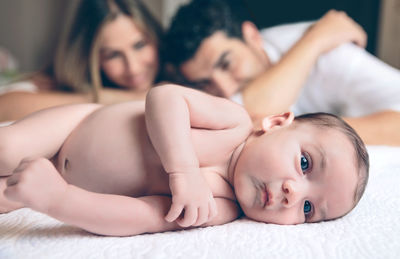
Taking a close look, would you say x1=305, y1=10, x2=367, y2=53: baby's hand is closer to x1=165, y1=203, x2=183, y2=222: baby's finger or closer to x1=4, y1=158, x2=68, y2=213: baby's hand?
x1=165, y1=203, x2=183, y2=222: baby's finger

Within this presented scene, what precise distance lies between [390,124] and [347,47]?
0.51 m

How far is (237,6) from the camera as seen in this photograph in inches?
79.0

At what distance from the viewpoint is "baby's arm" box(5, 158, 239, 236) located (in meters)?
0.55

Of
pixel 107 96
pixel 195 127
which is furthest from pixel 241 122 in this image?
pixel 107 96

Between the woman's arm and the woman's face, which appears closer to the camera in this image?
the woman's arm

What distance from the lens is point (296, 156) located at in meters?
0.72

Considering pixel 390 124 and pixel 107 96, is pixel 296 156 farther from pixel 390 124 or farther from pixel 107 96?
pixel 107 96

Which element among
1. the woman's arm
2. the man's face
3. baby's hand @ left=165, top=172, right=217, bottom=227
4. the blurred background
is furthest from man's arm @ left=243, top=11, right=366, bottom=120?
the woman's arm

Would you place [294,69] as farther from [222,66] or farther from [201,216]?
[201,216]

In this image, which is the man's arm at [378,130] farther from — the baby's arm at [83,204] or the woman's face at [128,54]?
the woman's face at [128,54]

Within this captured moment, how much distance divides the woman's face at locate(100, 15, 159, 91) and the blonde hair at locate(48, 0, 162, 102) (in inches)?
1.2

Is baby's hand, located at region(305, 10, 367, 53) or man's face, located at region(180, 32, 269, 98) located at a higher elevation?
baby's hand, located at region(305, 10, 367, 53)

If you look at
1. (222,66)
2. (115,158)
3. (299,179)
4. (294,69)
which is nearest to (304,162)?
(299,179)

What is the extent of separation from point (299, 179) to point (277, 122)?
0.17 m
